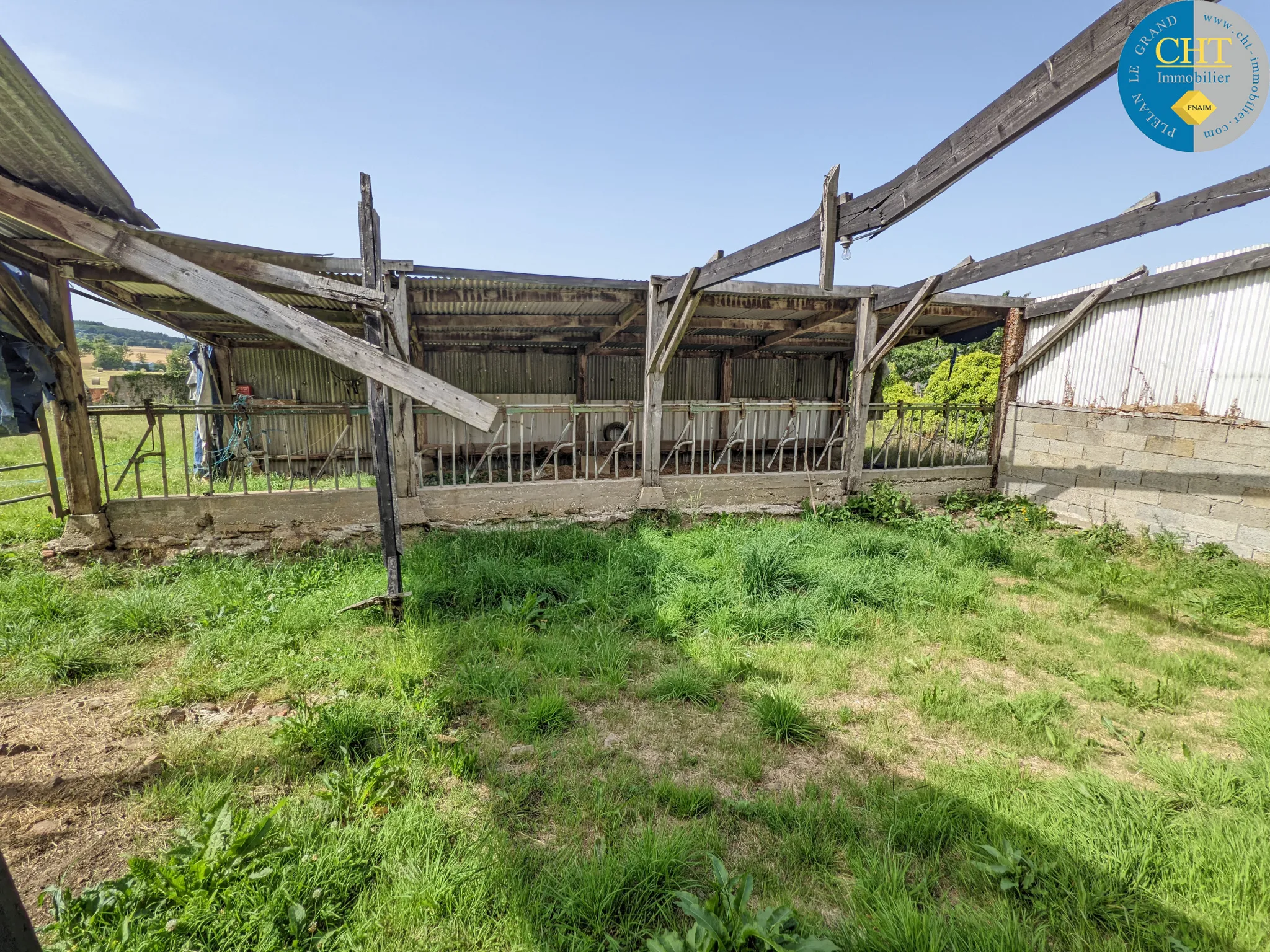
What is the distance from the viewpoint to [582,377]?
1067cm

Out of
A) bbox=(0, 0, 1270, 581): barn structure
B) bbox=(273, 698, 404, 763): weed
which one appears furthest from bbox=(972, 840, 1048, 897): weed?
bbox=(0, 0, 1270, 581): barn structure

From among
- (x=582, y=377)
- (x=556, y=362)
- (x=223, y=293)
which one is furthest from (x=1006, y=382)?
(x=223, y=293)

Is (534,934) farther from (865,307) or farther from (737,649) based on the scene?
(865,307)

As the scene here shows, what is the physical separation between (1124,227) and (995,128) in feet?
11.8

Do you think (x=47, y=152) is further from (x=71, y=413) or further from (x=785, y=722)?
(x=785, y=722)

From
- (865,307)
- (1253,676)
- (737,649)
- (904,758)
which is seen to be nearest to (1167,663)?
(1253,676)

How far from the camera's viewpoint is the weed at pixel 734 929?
182 centimetres

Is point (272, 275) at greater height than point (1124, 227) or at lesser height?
lesser

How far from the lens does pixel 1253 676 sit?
12.7ft

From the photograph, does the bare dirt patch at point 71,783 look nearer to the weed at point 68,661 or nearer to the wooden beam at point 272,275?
the weed at point 68,661

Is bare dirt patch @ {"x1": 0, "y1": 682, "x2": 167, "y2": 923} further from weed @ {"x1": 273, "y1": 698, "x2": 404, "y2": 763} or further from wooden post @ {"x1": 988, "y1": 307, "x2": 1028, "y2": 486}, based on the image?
wooden post @ {"x1": 988, "y1": 307, "x2": 1028, "y2": 486}

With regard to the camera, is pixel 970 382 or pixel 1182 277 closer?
pixel 1182 277

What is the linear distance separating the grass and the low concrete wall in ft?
1.30

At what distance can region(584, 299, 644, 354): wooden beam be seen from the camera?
23.4 feet
